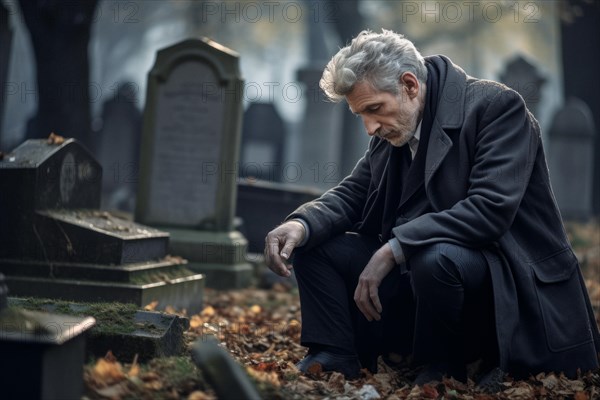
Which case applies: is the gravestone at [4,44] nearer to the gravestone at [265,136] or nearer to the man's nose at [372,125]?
the man's nose at [372,125]

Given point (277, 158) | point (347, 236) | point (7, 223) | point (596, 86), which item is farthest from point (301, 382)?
point (596, 86)

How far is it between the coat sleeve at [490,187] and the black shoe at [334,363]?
62cm

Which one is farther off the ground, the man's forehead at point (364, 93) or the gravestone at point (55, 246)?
the man's forehead at point (364, 93)

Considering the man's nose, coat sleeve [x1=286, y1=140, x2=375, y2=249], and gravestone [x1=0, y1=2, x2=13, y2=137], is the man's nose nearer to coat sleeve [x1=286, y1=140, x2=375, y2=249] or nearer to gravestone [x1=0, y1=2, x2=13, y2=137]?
coat sleeve [x1=286, y1=140, x2=375, y2=249]

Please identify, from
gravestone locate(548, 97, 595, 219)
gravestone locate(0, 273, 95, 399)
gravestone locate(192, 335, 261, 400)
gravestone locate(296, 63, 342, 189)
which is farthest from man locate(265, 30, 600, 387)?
gravestone locate(548, 97, 595, 219)

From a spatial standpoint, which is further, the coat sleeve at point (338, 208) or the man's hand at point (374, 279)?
the coat sleeve at point (338, 208)

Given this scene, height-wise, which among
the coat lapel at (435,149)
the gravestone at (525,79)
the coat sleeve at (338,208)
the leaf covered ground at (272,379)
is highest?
the gravestone at (525,79)

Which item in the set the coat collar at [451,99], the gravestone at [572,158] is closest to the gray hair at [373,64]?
the coat collar at [451,99]

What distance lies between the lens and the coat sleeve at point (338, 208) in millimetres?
4402

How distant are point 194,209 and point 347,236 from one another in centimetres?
407

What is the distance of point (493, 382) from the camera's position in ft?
13.5

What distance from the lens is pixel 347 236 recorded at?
14.8 feet

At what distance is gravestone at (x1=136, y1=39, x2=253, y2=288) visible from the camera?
830 cm

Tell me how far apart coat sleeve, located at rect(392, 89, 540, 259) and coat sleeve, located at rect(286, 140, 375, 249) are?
0.47 m
